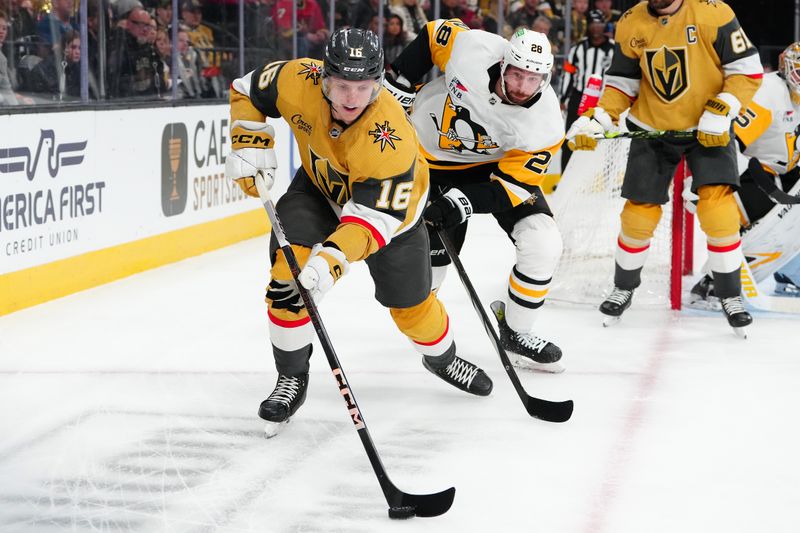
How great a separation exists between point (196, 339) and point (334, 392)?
0.80m

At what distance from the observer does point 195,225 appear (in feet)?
18.1

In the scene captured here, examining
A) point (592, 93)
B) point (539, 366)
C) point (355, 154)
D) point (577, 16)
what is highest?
point (355, 154)

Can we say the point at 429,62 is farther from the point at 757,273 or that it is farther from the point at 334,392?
the point at 757,273

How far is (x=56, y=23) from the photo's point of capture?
15.0ft

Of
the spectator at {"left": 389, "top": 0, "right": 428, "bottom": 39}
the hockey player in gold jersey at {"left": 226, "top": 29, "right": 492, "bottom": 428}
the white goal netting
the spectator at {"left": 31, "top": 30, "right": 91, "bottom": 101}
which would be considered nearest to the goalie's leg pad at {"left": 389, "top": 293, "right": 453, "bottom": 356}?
the hockey player in gold jersey at {"left": 226, "top": 29, "right": 492, "bottom": 428}

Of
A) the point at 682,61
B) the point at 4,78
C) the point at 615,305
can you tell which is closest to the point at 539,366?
the point at 615,305

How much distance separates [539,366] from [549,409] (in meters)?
0.55

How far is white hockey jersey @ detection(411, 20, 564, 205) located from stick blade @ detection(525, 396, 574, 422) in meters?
0.61

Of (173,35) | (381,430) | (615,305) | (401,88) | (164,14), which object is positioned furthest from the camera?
(173,35)

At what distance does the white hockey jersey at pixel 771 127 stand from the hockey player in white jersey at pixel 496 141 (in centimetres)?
124

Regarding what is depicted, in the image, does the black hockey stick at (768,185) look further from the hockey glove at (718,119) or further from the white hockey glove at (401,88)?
the white hockey glove at (401,88)

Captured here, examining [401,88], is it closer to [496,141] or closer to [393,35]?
[496,141]

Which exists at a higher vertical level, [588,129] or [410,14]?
[588,129]

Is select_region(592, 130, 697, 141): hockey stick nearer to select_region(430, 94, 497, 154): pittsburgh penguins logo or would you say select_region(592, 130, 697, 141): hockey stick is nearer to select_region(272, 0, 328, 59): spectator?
select_region(430, 94, 497, 154): pittsburgh penguins logo
